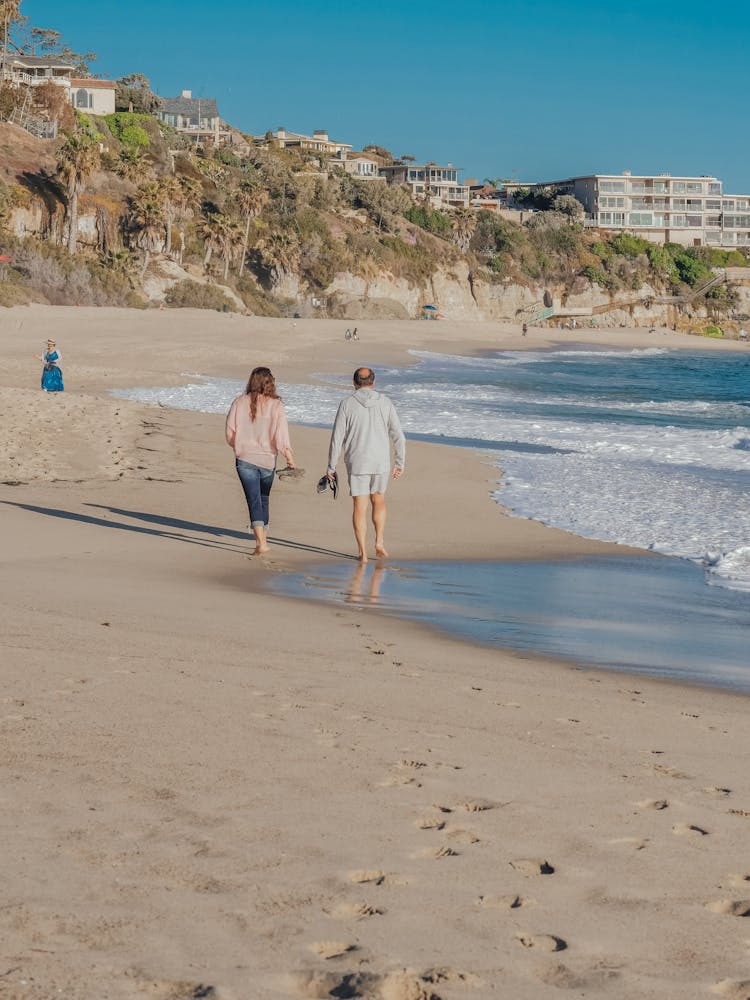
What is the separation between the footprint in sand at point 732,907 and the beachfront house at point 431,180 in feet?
435

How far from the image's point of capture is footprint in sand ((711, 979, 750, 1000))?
109 inches

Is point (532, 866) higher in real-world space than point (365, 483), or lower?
lower

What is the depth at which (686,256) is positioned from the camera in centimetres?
12644

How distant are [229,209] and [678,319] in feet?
191

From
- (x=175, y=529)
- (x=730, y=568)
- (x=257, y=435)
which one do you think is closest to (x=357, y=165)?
(x=175, y=529)

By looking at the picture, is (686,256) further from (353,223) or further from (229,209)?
(229,209)

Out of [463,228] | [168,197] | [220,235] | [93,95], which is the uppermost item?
[93,95]

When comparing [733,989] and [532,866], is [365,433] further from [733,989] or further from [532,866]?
[733,989]

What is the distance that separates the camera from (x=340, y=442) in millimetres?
9789

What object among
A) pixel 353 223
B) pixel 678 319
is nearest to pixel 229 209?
pixel 353 223

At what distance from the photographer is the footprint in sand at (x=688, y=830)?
12.3 feet

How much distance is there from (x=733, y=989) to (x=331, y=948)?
3.29 ft

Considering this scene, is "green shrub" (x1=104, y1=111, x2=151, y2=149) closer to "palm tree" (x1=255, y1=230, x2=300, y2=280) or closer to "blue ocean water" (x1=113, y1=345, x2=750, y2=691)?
"palm tree" (x1=255, y1=230, x2=300, y2=280)

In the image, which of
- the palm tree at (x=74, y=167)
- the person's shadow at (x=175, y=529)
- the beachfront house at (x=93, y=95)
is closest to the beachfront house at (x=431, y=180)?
the beachfront house at (x=93, y=95)
